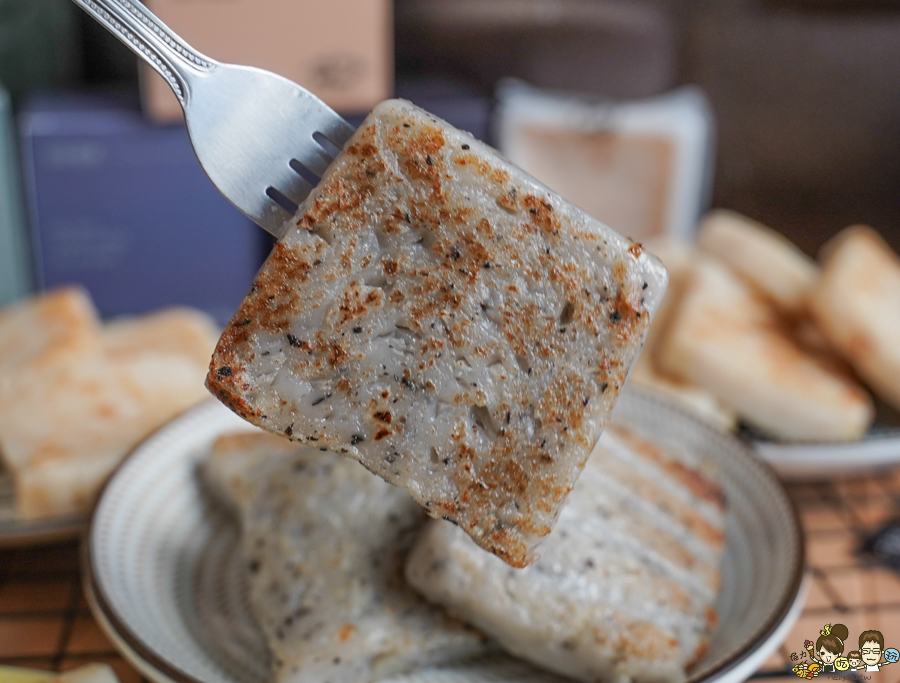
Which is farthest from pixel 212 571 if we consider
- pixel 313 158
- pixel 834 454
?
pixel 834 454

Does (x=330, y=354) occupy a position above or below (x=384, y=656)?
above

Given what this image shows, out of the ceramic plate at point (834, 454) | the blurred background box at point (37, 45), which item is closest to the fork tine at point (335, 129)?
the ceramic plate at point (834, 454)

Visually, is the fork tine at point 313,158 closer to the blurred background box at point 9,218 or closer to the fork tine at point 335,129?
the fork tine at point 335,129

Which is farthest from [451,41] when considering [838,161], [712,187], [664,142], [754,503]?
[754,503]

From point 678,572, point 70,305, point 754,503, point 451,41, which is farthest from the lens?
point 451,41

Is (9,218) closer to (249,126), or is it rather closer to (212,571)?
(212,571)

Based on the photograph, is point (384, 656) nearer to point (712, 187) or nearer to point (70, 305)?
point (70, 305)

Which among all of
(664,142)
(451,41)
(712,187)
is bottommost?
(712,187)
